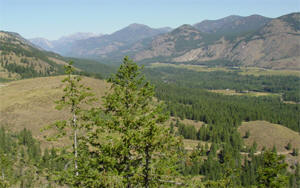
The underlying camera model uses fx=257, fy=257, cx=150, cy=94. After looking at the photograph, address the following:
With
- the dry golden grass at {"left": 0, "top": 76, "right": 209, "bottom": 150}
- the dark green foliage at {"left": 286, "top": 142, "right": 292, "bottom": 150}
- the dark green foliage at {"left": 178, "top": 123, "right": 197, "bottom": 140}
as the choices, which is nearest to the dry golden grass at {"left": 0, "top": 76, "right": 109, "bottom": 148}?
the dry golden grass at {"left": 0, "top": 76, "right": 209, "bottom": 150}

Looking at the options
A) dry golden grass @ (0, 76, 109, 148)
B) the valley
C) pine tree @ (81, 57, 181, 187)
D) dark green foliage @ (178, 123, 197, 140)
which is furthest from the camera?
dark green foliage @ (178, 123, 197, 140)

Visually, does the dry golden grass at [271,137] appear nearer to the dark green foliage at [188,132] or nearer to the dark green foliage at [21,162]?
the dark green foliage at [188,132]

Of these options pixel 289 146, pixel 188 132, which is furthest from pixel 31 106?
pixel 289 146

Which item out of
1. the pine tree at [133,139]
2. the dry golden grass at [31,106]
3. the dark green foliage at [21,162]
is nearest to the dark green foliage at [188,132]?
the dry golden grass at [31,106]

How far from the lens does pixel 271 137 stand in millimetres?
122250

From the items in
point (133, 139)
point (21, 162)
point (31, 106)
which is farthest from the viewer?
point (31, 106)

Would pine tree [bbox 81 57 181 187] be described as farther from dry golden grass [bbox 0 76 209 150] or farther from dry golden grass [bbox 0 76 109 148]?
dry golden grass [bbox 0 76 109 148]

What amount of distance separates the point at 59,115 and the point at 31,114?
12582 millimetres

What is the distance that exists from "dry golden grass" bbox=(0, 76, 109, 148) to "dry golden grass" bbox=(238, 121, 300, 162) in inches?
3241

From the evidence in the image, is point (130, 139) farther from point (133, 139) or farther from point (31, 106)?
point (31, 106)

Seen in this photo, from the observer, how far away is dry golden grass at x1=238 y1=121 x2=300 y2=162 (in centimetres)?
11656

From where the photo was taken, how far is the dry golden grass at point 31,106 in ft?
360

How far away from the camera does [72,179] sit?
22.1 m

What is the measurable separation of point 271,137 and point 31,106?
118 metres
